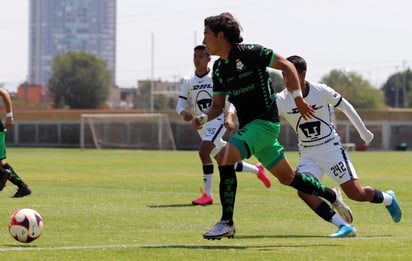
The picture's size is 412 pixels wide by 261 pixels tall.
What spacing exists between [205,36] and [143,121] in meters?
65.3

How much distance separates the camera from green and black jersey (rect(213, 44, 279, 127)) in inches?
441

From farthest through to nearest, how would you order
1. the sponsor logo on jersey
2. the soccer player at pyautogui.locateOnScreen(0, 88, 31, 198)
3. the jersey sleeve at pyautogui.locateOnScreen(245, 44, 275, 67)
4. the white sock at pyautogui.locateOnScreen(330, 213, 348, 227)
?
the soccer player at pyautogui.locateOnScreen(0, 88, 31, 198), the sponsor logo on jersey, the white sock at pyautogui.locateOnScreen(330, 213, 348, 227), the jersey sleeve at pyautogui.locateOnScreen(245, 44, 275, 67)

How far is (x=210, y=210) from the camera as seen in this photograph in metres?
16.6

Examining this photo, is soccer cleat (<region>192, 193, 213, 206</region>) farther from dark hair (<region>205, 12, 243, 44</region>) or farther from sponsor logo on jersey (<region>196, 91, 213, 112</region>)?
dark hair (<region>205, 12, 243, 44</region>)

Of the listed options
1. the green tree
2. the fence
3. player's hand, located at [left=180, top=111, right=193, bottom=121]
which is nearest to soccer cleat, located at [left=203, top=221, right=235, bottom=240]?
player's hand, located at [left=180, top=111, right=193, bottom=121]

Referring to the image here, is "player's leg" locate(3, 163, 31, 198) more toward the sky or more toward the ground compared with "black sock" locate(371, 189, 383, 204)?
more toward the ground

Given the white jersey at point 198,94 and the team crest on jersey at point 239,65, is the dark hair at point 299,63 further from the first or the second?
the white jersey at point 198,94

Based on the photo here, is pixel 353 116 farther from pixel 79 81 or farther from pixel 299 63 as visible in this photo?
pixel 79 81

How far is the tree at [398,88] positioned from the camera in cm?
17000

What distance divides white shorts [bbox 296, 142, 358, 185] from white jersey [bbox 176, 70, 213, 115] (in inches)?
203

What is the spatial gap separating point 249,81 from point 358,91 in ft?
451

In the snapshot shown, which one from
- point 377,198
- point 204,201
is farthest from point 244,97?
point 204,201

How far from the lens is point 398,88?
17775 centimetres

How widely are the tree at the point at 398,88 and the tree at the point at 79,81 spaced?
45472mm
